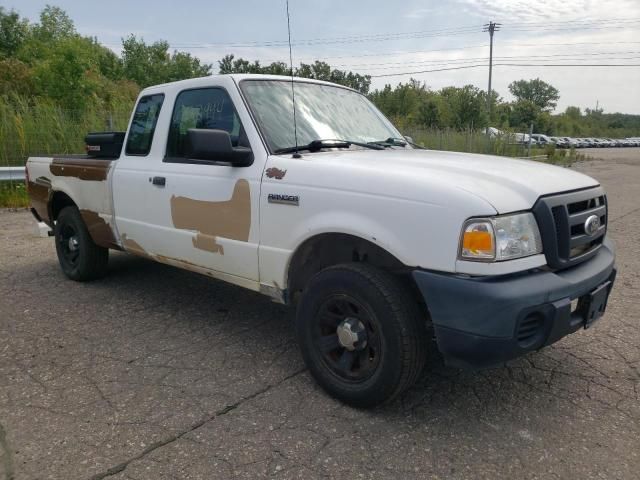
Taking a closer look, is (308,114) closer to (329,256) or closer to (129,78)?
(329,256)

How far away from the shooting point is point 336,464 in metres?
2.46

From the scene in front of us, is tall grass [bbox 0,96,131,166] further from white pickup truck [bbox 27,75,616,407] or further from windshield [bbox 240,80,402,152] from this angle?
windshield [bbox 240,80,402,152]

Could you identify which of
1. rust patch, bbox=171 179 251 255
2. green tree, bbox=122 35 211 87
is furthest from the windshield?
green tree, bbox=122 35 211 87

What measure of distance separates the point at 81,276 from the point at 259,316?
81.4 inches

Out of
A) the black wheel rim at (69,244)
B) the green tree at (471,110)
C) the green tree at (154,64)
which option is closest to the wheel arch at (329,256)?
the black wheel rim at (69,244)

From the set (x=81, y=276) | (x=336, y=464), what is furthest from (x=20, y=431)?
(x=81, y=276)

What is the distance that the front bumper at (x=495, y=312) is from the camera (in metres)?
2.36

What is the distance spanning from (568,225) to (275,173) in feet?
5.35

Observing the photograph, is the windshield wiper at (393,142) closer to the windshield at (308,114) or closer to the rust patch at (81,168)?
the windshield at (308,114)

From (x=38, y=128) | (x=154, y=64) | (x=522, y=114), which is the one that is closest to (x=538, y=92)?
(x=522, y=114)

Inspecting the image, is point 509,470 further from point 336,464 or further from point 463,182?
point 463,182

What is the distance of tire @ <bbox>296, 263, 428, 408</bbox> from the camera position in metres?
2.64

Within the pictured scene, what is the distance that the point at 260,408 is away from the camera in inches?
116

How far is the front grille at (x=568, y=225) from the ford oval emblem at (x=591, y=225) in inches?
0.5
